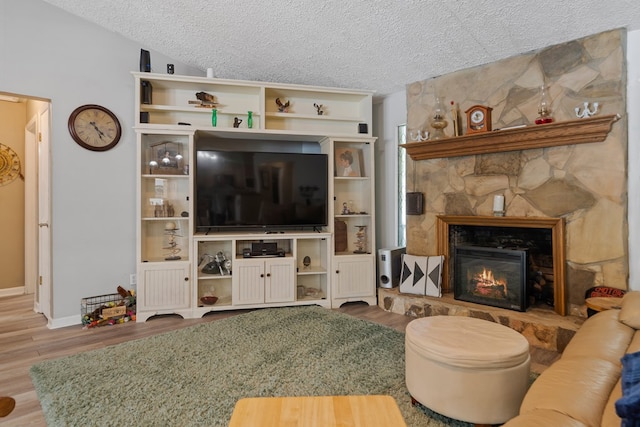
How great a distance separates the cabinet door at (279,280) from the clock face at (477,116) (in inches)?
90.2

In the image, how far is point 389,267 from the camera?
3840 mm

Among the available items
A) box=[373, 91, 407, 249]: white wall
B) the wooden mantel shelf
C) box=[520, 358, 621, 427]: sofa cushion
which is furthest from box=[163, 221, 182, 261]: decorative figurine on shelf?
box=[520, 358, 621, 427]: sofa cushion

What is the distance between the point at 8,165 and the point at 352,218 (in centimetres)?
436

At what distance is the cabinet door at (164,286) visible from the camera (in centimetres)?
332

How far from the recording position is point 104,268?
3453 mm

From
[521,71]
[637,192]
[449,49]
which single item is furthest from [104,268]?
[637,192]

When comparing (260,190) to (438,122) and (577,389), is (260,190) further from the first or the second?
(577,389)

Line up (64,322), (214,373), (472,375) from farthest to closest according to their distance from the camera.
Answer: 1. (64,322)
2. (214,373)
3. (472,375)

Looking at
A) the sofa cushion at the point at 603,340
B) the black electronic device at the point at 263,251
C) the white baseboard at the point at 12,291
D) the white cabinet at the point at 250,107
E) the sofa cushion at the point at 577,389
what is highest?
the white cabinet at the point at 250,107

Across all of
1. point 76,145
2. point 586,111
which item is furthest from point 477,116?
point 76,145

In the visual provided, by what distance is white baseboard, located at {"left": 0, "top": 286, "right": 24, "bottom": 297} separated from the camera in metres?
4.30

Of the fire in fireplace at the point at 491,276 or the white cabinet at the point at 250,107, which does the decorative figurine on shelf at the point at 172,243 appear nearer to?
the white cabinet at the point at 250,107

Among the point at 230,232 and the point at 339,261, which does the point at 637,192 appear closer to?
the point at 339,261

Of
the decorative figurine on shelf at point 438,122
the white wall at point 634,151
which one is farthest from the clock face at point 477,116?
the white wall at point 634,151
